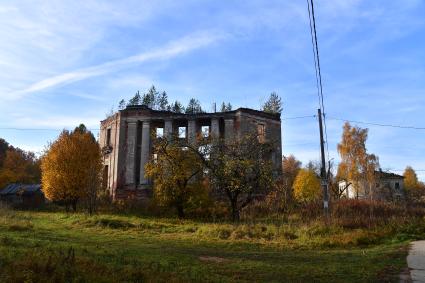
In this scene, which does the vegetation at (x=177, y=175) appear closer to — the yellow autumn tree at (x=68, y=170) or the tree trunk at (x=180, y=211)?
the tree trunk at (x=180, y=211)

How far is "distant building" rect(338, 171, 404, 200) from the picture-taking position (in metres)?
58.8

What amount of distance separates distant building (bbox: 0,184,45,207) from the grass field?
21786mm

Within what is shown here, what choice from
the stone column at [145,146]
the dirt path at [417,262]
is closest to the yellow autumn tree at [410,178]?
the stone column at [145,146]

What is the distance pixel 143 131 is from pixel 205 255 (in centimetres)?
3581

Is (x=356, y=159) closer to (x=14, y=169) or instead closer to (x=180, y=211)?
(x=180, y=211)

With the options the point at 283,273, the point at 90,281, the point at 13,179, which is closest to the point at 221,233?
the point at 283,273

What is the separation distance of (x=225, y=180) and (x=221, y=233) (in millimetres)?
9537

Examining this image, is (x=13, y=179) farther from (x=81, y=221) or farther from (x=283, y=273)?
(x=283, y=273)

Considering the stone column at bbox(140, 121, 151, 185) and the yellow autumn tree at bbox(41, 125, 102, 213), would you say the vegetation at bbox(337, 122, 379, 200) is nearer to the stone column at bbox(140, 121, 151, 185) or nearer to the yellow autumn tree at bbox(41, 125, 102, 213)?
the stone column at bbox(140, 121, 151, 185)

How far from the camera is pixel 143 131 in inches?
1925

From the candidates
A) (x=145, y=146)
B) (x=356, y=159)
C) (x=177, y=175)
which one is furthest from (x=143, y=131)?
(x=356, y=159)

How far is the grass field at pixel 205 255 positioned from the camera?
27.7 feet

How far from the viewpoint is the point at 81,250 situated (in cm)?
1244

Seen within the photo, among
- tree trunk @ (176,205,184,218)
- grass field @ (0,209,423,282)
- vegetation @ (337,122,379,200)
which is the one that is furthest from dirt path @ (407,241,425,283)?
vegetation @ (337,122,379,200)
